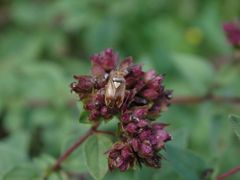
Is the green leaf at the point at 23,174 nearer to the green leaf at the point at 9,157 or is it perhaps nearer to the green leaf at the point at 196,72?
the green leaf at the point at 9,157

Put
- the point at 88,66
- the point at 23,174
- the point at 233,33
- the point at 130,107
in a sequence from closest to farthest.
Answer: the point at 130,107 < the point at 23,174 < the point at 233,33 < the point at 88,66

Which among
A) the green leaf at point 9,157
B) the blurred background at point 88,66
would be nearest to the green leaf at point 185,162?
the blurred background at point 88,66

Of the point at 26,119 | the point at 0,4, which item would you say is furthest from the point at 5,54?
the point at 26,119

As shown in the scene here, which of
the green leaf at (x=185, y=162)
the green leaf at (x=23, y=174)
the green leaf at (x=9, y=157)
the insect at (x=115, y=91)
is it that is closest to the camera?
the insect at (x=115, y=91)

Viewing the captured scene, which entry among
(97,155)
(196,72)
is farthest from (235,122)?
(196,72)

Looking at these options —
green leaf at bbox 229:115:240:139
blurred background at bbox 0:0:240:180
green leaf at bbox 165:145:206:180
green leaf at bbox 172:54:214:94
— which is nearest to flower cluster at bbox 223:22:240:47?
blurred background at bbox 0:0:240:180

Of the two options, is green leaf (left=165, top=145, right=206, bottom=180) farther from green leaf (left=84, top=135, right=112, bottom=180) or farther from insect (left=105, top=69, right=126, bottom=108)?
insect (left=105, top=69, right=126, bottom=108)

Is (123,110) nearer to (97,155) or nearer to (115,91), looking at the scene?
(115,91)
